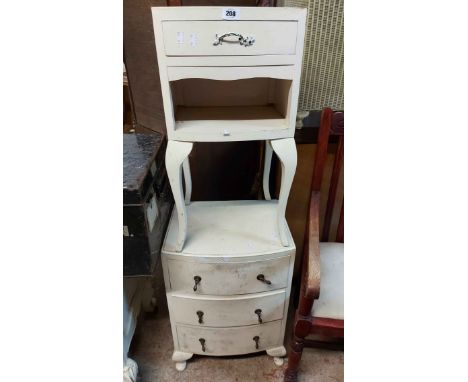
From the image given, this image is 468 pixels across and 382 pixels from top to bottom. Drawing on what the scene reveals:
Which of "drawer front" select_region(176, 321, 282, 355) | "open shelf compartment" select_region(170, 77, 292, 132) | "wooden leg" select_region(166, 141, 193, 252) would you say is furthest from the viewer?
"drawer front" select_region(176, 321, 282, 355)

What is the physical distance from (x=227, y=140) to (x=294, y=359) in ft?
2.73

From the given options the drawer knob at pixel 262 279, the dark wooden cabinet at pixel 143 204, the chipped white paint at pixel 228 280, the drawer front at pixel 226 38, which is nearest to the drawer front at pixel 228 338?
the chipped white paint at pixel 228 280

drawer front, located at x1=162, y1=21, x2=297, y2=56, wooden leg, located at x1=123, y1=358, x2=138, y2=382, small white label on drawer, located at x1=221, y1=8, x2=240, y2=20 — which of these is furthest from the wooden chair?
wooden leg, located at x1=123, y1=358, x2=138, y2=382

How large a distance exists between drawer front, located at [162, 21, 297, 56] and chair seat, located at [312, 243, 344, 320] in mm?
802

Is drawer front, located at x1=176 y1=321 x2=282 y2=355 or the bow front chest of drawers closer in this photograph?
the bow front chest of drawers

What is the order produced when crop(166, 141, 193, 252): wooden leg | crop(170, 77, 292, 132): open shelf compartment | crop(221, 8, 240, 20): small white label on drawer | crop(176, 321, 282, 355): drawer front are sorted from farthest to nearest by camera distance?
crop(176, 321, 282, 355): drawer front → crop(170, 77, 292, 132): open shelf compartment → crop(166, 141, 193, 252): wooden leg → crop(221, 8, 240, 20): small white label on drawer

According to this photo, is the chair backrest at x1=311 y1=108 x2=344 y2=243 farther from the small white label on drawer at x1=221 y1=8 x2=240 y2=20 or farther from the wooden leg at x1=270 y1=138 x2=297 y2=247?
the small white label on drawer at x1=221 y1=8 x2=240 y2=20

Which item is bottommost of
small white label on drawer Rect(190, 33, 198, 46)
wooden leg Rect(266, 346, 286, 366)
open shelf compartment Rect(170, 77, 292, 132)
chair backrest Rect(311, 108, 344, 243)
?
wooden leg Rect(266, 346, 286, 366)

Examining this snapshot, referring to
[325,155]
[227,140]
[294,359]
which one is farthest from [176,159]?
[294,359]

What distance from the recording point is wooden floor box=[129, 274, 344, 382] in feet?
3.98

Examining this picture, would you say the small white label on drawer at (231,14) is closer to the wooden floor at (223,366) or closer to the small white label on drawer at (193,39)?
the small white label on drawer at (193,39)

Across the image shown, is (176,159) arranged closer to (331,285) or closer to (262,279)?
(262,279)

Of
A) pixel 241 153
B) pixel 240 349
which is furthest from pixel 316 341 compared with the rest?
pixel 241 153

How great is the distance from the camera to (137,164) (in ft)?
3.21
